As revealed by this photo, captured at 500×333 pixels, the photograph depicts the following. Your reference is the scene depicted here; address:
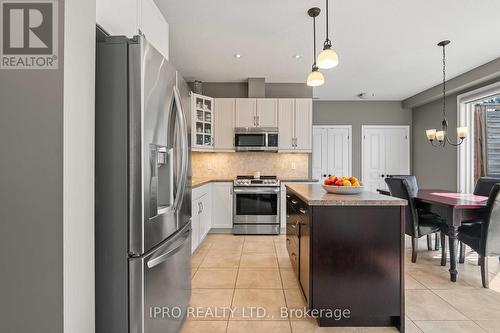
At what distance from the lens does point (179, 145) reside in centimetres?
158

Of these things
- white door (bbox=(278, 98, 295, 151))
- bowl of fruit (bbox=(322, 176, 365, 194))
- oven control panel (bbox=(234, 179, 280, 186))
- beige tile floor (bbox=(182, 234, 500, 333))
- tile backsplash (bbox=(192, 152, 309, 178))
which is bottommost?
beige tile floor (bbox=(182, 234, 500, 333))

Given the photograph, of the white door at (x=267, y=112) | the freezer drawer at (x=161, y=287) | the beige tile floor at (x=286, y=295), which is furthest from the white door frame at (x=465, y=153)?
the freezer drawer at (x=161, y=287)

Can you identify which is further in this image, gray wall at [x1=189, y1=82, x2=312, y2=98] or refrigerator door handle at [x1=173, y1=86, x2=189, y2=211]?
gray wall at [x1=189, y1=82, x2=312, y2=98]

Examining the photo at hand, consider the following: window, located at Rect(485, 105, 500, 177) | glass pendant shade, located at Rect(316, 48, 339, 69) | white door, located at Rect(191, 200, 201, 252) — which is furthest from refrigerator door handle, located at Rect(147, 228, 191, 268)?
window, located at Rect(485, 105, 500, 177)

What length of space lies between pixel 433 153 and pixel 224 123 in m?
4.68

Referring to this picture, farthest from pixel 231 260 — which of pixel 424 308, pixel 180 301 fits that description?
pixel 424 308

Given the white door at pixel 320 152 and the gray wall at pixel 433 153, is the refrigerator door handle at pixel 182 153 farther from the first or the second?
the gray wall at pixel 433 153

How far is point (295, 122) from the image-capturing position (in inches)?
180

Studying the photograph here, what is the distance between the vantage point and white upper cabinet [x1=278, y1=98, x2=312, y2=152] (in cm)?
456

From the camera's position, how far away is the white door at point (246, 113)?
457 cm

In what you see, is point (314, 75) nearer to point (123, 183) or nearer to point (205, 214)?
point (123, 183)

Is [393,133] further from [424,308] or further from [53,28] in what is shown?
[53,28]

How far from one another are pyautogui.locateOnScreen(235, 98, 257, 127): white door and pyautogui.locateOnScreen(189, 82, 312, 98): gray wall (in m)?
0.39

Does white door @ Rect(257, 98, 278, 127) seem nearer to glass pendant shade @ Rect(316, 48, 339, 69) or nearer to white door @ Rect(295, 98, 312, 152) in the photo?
white door @ Rect(295, 98, 312, 152)
